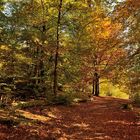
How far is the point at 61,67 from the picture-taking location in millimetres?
25812

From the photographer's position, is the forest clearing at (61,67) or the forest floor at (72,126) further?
the forest clearing at (61,67)

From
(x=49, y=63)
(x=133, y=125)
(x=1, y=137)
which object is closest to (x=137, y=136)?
(x=133, y=125)

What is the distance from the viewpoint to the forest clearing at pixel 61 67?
14.7 m

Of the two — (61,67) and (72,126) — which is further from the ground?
(61,67)

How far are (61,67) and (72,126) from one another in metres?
10.5

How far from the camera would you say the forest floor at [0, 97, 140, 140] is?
12.1 metres

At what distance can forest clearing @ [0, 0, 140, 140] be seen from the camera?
14.7 m

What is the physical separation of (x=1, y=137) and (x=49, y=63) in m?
17.0

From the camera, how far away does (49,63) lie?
2744 cm

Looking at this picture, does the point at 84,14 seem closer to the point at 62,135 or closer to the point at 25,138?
the point at 62,135

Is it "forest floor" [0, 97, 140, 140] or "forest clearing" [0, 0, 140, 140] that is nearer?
"forest floor" [0, 97, 140, 140]

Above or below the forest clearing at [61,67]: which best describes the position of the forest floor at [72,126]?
below

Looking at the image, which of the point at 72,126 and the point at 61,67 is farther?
the point at 61,67

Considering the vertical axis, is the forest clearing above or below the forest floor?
above
